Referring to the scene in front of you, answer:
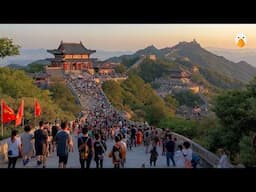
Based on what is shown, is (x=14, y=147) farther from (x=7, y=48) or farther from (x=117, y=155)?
(x=7, y=48)

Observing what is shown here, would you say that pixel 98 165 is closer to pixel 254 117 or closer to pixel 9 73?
pixel 254 117

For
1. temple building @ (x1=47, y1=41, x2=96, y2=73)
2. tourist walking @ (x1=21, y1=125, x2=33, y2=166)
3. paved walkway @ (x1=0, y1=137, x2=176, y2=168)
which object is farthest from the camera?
temple building @ (x1=47, y1=41, x2=96, y2=73)

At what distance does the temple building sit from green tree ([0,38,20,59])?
114ft

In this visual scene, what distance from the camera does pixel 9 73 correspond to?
24.8 metres

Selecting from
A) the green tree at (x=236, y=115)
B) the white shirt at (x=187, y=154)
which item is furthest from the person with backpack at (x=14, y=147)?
the green tree at (x=236, y=115)

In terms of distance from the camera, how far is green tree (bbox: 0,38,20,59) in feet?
62.4

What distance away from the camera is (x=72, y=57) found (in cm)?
5753

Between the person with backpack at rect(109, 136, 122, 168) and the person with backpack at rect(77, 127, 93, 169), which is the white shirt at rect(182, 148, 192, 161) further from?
the person with backpack at rect(77, 127, 93, 169)

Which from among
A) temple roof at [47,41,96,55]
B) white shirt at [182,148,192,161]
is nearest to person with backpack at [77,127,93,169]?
white shirt at [182,148,192,161]

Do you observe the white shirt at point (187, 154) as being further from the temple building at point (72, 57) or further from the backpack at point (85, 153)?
the temple building at point (72, 57)

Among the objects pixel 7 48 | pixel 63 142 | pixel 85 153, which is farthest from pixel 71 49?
pixel 63 142

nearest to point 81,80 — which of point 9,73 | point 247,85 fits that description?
point 9,73
